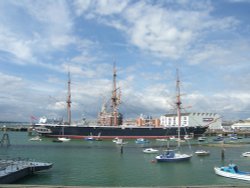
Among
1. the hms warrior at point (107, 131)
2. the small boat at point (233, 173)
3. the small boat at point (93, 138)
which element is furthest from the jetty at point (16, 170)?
the hms warrior at point (107, 131)

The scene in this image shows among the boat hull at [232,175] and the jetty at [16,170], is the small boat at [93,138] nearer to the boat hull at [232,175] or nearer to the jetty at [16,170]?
the jetty at [16,170]

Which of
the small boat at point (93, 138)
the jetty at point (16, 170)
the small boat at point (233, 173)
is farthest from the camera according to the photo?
the small boat at point (93, 138)

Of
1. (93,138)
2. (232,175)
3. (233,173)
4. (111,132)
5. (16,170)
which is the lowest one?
(232,175)

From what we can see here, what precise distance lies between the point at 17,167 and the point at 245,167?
31.1 meters

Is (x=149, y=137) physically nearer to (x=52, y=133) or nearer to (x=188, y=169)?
(x=52, y=133)

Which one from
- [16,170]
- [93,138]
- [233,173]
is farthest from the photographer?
[93,138]

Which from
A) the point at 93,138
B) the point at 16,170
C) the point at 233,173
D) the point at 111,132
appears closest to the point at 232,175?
the point at 233,173

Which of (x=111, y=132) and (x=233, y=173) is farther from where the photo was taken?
(x=111, y=132)

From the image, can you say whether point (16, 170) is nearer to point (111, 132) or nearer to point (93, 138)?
point (93, 138)

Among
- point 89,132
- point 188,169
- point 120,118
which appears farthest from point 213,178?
point 120,118

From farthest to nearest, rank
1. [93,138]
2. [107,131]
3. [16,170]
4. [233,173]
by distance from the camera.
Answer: [107,131]
[93,138]
[233,173]
[16,170]

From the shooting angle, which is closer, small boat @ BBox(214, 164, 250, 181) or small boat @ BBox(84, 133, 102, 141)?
small boat @ BBox(214, 164, 250, 181)

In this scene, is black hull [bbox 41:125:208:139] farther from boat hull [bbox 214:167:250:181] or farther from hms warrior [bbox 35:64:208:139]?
boat hull [bbox 214:167:250:181]

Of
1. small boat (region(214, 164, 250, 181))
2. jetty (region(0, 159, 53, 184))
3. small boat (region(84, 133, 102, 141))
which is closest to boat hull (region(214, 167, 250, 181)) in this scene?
small boat (region(214, 164, 250, 181))
